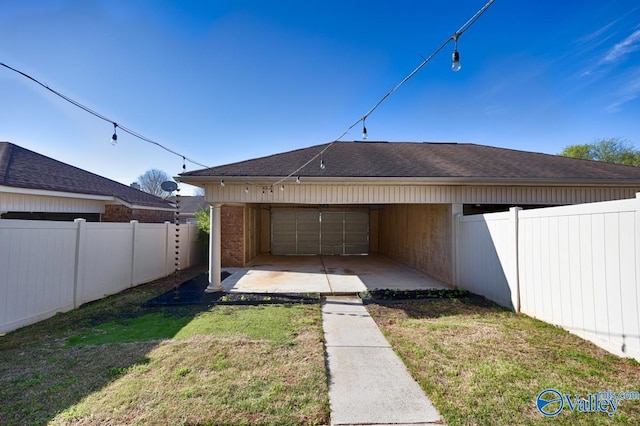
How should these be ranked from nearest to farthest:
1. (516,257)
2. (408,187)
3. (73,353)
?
(73,353)
(516,257)
(408,187)

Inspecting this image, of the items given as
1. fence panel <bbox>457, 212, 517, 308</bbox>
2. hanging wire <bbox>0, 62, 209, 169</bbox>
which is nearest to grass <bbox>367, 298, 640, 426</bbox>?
fence panel <bbox>457, 212, 517, 308</bbox>

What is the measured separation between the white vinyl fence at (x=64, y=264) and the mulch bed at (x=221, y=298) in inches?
49.2

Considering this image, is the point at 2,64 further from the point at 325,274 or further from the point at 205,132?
the point at 325,274

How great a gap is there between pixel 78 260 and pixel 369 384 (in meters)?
5.69

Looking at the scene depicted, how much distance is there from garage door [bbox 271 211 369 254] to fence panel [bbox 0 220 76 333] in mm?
9493

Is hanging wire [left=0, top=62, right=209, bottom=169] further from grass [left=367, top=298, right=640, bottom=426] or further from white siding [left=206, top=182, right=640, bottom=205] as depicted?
grass [left=367, top=298, right=640, bottom=426]

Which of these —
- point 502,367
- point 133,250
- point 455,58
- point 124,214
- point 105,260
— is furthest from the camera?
point 124,214

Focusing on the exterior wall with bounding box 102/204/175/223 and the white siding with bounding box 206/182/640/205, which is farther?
the exterior wall with bounding box 102/204/175/223

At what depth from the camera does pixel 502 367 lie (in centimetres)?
304

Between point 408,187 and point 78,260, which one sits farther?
point 408,187

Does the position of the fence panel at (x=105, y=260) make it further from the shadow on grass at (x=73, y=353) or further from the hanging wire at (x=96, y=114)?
the hanging wire at (x=96, y=114)

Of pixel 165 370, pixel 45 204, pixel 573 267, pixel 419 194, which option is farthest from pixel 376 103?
pixel 45 204

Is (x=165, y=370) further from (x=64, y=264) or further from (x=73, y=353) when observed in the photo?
(x=64, y=264)

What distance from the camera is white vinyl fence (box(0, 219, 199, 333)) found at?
13.4ft
